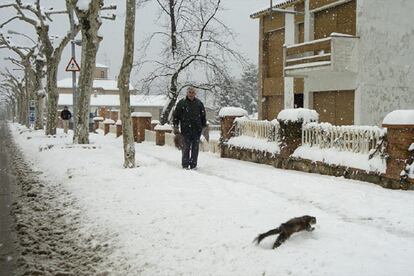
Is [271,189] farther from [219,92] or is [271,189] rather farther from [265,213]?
[219,92]

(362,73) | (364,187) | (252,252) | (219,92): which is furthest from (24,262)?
(219,92)

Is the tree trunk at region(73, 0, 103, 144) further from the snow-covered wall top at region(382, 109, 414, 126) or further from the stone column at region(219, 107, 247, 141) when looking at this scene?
the snow-covered wall top at region(382, 109, 414, 126)

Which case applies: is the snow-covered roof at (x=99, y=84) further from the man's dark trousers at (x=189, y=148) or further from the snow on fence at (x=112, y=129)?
the man's dark trousers at (x=189, y=148)

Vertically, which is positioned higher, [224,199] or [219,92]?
[219,92]

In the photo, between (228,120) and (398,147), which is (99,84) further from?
(398,147)

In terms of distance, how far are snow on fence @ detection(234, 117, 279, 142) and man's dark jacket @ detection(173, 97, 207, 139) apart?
7.21 ft

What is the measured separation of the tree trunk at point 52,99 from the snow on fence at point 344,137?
52.9 ft

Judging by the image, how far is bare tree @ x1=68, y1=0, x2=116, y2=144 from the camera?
16.3 meters

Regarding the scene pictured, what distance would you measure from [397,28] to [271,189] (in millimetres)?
11913

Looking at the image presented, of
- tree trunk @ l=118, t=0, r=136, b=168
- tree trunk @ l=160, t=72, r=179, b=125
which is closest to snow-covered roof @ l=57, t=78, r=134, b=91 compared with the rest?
tree trunk @ l=160, t=72, r=179, b=125

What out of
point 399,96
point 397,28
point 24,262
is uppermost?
point 397,28

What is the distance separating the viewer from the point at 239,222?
5.66 m

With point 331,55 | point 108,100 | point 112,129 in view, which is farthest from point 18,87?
point 331,55

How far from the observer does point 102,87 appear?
98.2m
